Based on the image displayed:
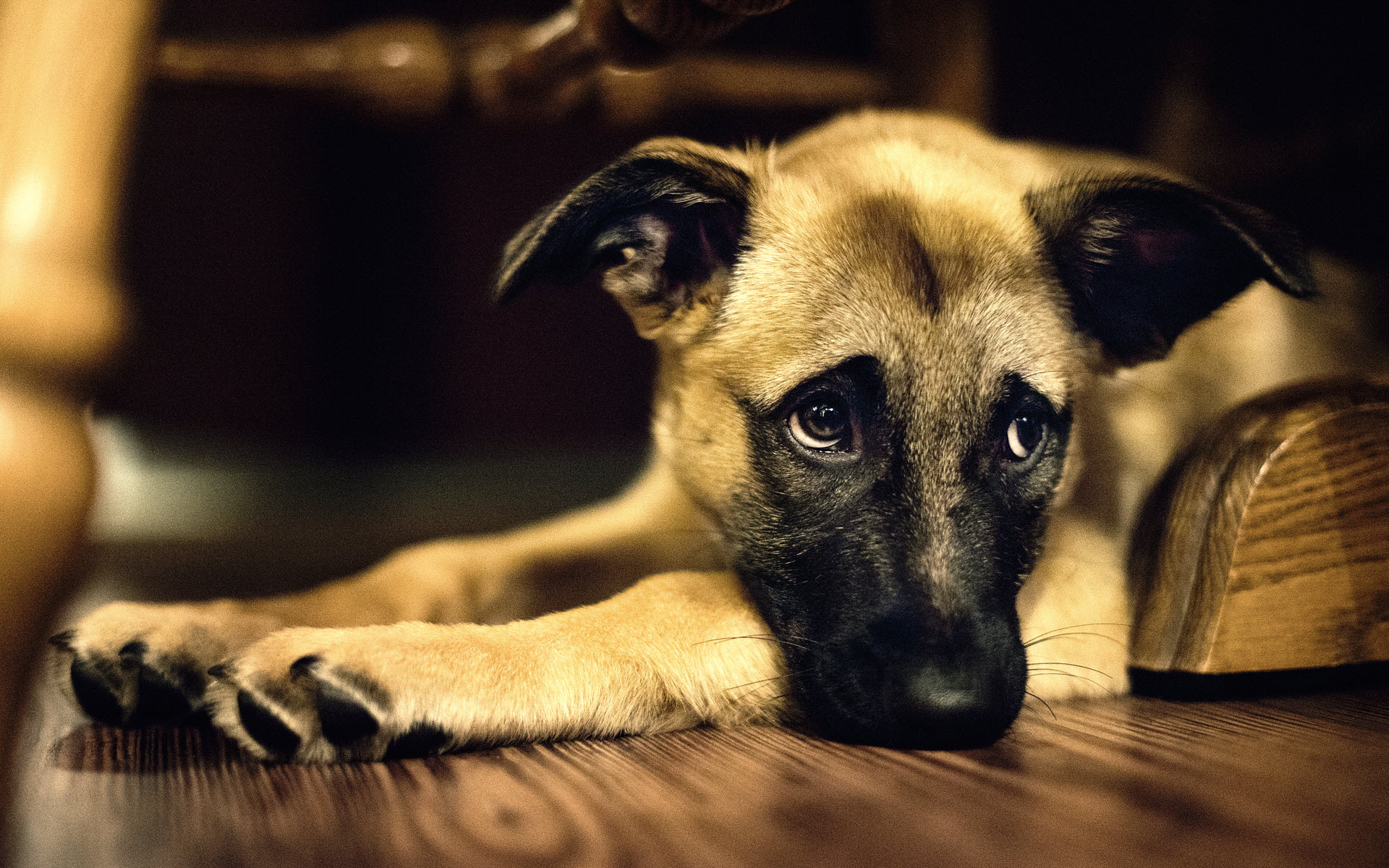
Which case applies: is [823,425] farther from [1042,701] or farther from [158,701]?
[158,701]

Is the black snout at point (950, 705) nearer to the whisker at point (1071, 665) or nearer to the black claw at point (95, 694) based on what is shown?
the whisker at point (1071, 665)

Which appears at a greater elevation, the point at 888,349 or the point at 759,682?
the point at 888,349

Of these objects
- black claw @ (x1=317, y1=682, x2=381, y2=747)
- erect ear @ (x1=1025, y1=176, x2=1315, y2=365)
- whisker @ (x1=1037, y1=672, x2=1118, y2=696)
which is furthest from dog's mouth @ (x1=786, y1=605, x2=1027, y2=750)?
erect ear @ (x1=1025, y1=176, x2=1315, y2=365)

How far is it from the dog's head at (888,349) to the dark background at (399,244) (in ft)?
9.80

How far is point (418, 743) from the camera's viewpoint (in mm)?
1220

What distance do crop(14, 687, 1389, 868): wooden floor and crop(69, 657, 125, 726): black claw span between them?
2cm

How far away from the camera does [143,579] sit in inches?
119

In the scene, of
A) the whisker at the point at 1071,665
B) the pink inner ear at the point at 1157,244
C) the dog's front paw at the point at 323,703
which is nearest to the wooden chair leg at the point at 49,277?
the dog's front paw at the point at 323,703

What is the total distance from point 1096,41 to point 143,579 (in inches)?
196

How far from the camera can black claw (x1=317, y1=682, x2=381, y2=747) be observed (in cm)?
118

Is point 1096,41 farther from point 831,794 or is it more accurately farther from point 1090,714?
point 831,794

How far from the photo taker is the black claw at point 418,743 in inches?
47.7

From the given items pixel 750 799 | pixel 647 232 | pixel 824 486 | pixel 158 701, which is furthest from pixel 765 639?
pixel 158 701

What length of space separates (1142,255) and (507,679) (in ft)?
4.98
